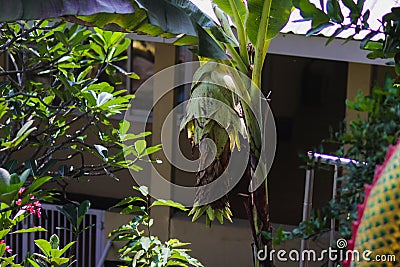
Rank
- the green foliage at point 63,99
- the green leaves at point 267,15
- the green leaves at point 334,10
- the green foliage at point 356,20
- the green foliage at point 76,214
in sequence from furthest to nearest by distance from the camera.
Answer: the green foliage at point 63,99 → the green foliage at point 76,214 → the green leaves at point 267,15 → the green leaves at point 334,10 → the green foliage at point 356,20

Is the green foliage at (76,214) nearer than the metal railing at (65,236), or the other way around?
the green foliage at (76,214)

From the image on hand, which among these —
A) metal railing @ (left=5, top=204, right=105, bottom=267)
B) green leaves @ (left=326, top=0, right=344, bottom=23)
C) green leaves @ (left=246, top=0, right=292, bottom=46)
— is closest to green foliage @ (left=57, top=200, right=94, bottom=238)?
green leaves @ (left=246, top=0, right=292, bottom=46)

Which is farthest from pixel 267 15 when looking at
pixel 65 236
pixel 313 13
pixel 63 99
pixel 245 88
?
pixel 65 236

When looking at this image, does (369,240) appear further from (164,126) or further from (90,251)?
(90,251)

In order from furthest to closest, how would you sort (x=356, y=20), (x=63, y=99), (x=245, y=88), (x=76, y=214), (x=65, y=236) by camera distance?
(x=65, y=236) → (x=63, y=99) → (x=76, y=214) → (x=245, y=88) → (x=356, y=20)

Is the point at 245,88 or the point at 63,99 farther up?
the point at 245,88

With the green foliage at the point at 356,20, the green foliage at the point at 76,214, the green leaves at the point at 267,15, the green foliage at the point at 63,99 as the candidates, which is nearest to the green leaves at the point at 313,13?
the green foliage at the point at 356,20

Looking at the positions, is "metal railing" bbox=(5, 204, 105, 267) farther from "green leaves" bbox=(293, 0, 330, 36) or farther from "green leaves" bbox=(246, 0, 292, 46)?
"green leaves" bbox=(293, 0, 330, 36)

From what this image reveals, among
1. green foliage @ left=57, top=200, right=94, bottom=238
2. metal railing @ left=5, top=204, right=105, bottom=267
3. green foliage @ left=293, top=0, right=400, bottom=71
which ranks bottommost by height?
metal railing @ left=5, top=204, right=105, bottom=267

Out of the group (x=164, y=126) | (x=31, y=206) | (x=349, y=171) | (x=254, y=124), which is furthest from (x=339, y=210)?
(x=164, y=126)

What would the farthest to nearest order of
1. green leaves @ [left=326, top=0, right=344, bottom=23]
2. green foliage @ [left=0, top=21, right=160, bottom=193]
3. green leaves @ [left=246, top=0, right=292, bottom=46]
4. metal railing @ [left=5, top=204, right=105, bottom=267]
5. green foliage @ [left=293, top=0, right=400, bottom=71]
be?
metal railing @ [left=5, top=204, right=105, bottom=267], green foliage @ [left=0, top=21, right=160, bottom=193], green leaves @ [left=246, top=0, right=292, bottom=46], green leaves @ [left=326, top=0, right=344, bottom=23], green foliage @ [left=293, top=0, right=400, bottom=71]

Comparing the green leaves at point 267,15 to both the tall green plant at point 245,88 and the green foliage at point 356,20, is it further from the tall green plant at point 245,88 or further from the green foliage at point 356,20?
the green foliage at point 356,20

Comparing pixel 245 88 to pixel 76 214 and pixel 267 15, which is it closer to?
pixel 267 15

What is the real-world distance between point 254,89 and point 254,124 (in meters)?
0.21
